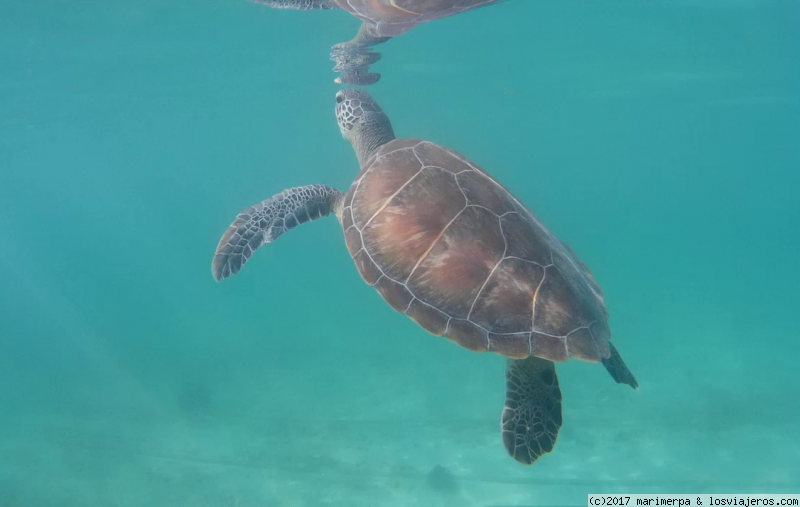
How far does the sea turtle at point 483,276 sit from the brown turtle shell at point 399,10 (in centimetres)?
491

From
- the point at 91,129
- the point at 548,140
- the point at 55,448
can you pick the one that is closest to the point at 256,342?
the point at 55,448

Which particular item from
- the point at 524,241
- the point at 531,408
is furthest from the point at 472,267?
the point at 531,408

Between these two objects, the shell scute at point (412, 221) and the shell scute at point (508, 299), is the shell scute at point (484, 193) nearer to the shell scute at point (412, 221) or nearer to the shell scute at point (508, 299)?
the shell scute at point (412, 221)

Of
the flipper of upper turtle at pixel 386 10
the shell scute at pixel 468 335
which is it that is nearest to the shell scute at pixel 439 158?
the shell scute at pixel 468 335

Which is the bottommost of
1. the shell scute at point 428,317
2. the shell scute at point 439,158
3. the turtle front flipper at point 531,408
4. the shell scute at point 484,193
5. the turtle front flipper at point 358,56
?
the turtle front flipper at point 531,408

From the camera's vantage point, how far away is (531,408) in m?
4.12

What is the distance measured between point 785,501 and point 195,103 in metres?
32.1

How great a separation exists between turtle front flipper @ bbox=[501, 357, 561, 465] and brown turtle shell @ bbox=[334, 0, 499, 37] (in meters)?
6.98

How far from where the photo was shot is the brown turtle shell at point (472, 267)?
3.75 m

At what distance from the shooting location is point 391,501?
883 centimetres

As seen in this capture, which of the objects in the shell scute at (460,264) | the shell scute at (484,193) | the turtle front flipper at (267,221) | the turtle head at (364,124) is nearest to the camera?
the shell scute at (460,264)

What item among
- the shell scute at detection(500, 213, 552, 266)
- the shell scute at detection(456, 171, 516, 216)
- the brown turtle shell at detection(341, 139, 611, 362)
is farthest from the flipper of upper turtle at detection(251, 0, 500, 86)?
the shell scute at detection(500, 213, 552, 266)

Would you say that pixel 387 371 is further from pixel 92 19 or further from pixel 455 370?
pixel 92 19

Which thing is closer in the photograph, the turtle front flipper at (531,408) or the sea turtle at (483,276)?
the sea turtle at (483,276)
